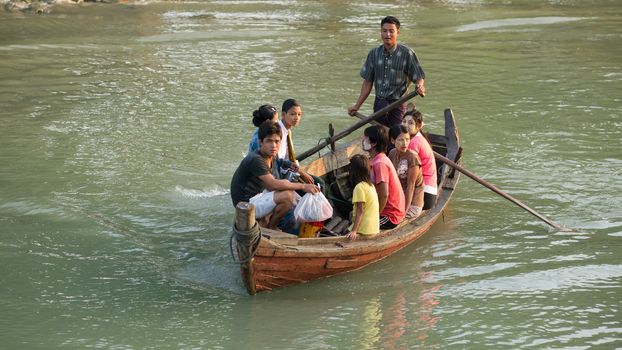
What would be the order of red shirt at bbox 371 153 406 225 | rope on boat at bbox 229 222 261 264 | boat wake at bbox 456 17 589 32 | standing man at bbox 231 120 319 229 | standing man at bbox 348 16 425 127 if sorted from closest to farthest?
rope on boat at bbox 229 222 261 264 → standing man at bbox 231 120 319 229 → red shirt at bbox 371 153 406 225 → standing man at bbox 348 16 425 127 → boat wake at bbox 456 17 589 32

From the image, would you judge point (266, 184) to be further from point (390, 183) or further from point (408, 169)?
point (408, 169)

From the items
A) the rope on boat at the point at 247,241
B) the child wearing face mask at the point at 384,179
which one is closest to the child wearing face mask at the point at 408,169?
the child wearing face mask at the point at 384,179

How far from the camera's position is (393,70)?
9.00m

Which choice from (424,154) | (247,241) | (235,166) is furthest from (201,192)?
(247,241)

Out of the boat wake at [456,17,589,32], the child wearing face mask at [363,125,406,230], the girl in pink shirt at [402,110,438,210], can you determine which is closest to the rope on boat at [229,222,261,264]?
the child wearing face mask at [363,125,406,230]

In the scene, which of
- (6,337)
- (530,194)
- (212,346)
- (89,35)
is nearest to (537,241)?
(530,194)

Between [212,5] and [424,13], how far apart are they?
5.51m

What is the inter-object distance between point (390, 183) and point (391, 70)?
6.33ft

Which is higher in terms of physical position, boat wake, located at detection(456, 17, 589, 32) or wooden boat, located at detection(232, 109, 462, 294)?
boat wake, located at detection(456, 17, 589, 32)

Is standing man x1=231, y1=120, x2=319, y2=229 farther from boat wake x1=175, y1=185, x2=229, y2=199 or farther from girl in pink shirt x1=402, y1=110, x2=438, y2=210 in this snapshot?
boat wake x1=175, y1=185, x2=229, y2=199

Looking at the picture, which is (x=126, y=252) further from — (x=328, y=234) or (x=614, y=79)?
(x=614, y=79)

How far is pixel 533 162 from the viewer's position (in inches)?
424

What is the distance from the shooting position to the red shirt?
24.1ft

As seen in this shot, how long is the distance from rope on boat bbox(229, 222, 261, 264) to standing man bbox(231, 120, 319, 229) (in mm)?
664
